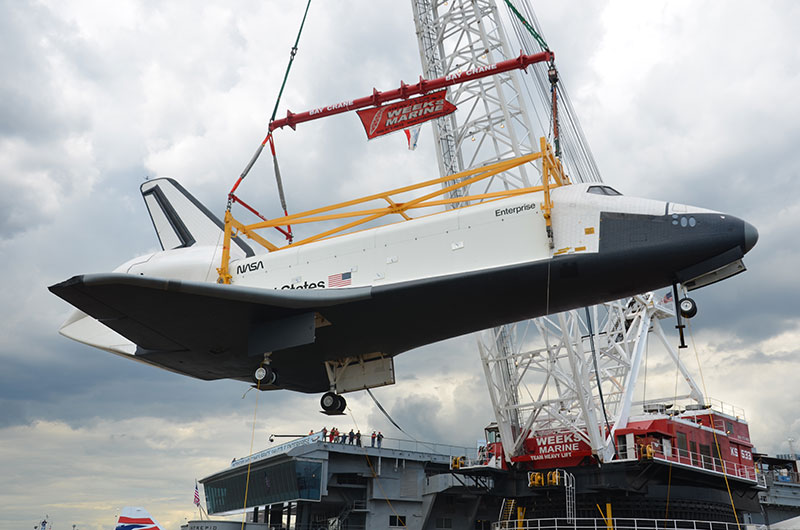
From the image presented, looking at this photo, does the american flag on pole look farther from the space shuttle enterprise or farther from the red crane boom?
the red crane boom

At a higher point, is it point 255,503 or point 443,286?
point 443,286

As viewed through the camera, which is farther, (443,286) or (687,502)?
(687,502)

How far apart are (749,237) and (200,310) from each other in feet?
31.1

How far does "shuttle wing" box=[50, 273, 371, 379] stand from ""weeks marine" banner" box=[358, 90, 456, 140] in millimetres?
4729

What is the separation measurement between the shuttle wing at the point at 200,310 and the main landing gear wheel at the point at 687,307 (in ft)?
17.4

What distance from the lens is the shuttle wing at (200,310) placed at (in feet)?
34.0

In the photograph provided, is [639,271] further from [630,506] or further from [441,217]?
[630,506]

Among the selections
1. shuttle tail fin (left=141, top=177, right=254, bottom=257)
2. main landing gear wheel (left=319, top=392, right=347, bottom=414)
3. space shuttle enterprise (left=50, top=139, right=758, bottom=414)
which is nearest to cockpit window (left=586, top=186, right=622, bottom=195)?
space shuttle enterprise (left=50, top=139, right=758, bottom=414)

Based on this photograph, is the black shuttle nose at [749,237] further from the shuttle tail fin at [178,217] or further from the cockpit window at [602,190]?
the shuttle tail fin at [178,217]

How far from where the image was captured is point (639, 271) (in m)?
9.98

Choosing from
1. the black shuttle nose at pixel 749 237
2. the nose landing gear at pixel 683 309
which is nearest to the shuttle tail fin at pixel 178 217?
the nose landing gear at pixel 683 309

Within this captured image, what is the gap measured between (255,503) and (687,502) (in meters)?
20.8

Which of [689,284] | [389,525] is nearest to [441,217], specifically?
[689,284]

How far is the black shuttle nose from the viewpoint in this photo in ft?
31.4
